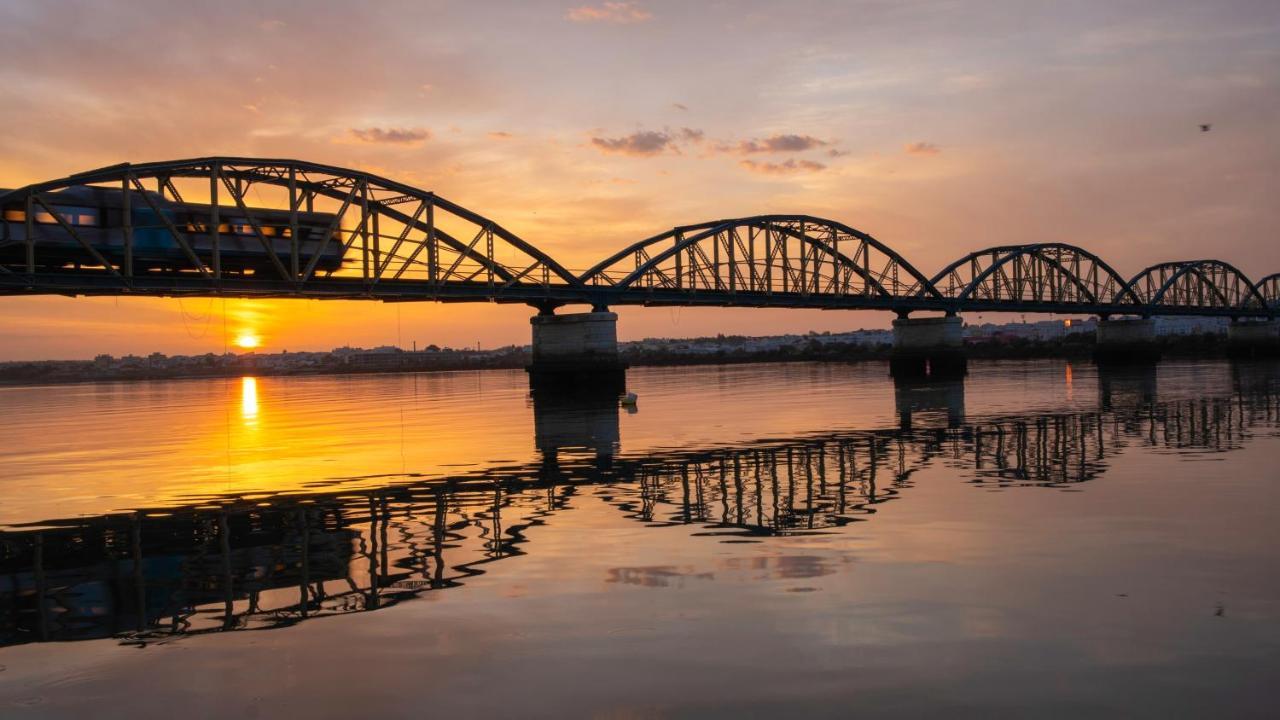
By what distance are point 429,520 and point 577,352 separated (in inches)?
2459

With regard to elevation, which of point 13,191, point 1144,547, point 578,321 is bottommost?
point 1144,547

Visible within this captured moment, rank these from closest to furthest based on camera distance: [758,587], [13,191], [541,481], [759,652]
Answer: [759,652]
[758,587]
[541,481]
[13,191]

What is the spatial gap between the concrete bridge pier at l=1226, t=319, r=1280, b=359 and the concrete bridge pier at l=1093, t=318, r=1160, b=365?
29.7 meters

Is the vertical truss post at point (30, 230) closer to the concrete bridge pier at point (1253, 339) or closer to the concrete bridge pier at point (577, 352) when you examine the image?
the concrete bridge pier at point (577, 352)

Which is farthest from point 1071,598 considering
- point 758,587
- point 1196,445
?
point 1196,445

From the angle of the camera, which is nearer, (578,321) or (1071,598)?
(1071,598)

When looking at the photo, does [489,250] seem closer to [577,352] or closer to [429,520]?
[577,352]

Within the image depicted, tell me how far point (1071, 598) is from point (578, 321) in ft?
231

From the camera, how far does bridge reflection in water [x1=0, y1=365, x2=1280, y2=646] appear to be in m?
12.1

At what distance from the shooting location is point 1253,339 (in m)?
177

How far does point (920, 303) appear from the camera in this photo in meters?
129

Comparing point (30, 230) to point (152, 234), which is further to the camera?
point (152, 234)

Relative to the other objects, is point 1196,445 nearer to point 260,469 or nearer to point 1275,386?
point 260,469

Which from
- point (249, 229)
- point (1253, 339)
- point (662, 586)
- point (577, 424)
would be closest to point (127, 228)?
point (249, 229)
